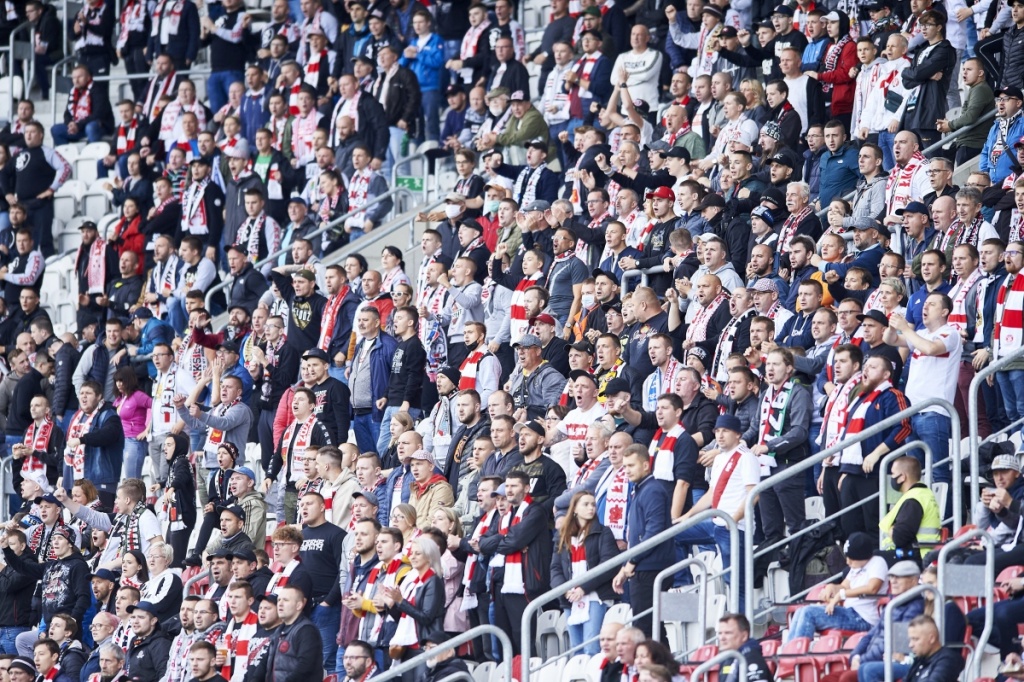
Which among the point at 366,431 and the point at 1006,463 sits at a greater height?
the point at 366,431

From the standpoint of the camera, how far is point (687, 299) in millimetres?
14930

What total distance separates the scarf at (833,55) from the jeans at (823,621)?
687cm

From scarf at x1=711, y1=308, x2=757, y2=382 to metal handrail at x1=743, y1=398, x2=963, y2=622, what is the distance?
2145 mm

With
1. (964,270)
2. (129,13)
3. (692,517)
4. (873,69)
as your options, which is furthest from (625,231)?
(129,13)

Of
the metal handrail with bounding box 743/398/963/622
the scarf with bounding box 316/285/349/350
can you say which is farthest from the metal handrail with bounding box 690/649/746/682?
the scarf with bounding box 316/285/349/350

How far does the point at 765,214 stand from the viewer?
1509cm

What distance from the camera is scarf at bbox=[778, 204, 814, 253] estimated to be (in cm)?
1483

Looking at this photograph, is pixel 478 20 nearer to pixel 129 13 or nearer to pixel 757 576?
pixel 129 13

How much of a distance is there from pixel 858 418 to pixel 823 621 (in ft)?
4.93

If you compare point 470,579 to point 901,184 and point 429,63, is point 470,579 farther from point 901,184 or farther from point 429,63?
point 429,63

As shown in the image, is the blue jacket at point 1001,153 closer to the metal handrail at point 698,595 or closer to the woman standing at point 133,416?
the metal handrail at point 698,595

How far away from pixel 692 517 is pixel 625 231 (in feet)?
15.3

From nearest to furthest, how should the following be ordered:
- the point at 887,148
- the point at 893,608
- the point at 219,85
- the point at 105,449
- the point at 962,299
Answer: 1. the point at 893,608
2. the point at 962,299
3. the point at 887,148
4. the point at 105,449
5. the point at 219,85

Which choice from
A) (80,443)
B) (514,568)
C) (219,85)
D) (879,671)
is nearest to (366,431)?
(80,443)
